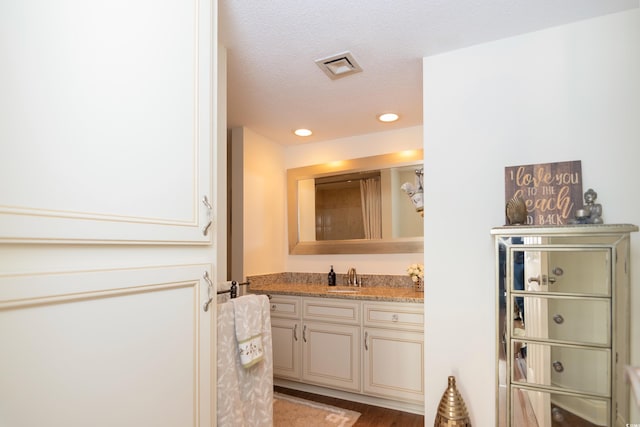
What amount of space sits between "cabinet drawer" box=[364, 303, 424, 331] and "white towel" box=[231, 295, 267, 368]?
1244 mm

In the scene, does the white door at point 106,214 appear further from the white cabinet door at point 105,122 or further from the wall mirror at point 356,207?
the wall mirror at point 356,207

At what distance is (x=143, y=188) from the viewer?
1000 mm

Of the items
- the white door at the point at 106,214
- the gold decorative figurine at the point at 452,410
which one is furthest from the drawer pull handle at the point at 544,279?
the white door at the point at 106,214

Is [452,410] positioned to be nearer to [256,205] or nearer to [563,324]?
[563,324]

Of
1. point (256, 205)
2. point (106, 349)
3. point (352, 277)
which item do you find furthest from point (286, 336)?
point (106, 349)

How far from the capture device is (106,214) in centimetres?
89

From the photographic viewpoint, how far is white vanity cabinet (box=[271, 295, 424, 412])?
101 inches

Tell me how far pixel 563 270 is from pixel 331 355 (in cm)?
191

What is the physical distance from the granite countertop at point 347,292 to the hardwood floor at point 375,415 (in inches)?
33.2

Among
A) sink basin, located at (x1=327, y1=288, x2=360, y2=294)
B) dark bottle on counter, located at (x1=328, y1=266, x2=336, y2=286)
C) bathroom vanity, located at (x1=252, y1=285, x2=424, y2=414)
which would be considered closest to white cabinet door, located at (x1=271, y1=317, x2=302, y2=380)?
bathroom vanity, located at (x1=252, y1=285, x2=424, y2=414)

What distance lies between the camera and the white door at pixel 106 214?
729mm

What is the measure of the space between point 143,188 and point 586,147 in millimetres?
1901

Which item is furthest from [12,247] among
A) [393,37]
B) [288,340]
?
[288,340]

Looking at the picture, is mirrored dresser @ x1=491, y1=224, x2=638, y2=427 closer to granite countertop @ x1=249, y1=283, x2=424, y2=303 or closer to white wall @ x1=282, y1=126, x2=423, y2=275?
granite countertop @ x1=249, y1=283, x2=424, y2=303
